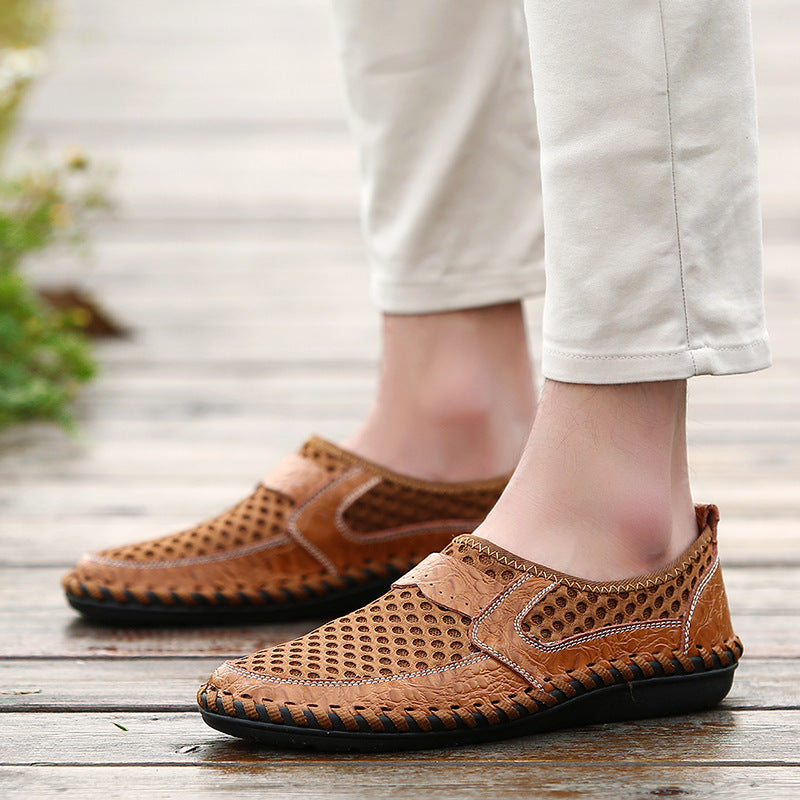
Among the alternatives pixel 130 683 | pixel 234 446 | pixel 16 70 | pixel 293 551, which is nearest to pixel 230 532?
pixel 293 551

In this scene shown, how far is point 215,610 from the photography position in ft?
3.20

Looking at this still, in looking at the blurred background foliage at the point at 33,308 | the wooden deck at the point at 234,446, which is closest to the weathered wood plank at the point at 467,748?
the wooden deck at the point at 234,446

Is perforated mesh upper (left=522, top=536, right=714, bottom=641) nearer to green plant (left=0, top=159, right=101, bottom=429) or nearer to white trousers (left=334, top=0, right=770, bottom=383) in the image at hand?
white trousers (left=334, top=0, right=770, bottom=383)

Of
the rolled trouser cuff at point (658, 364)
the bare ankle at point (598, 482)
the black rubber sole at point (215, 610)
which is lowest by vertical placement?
the black rubber sole at point (215, 610)

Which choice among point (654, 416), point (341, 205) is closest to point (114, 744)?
point (654, 416)

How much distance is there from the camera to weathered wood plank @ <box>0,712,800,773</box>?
0.73 meters

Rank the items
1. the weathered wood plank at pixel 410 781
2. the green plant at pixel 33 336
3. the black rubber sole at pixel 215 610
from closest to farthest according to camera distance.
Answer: the weathered wood plank at pixel 410 781
the black rubber sole at pixel 215 610
the green plant at pixel 33 336

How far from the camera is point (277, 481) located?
999 mm

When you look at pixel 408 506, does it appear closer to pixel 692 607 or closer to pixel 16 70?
pixel 692 607

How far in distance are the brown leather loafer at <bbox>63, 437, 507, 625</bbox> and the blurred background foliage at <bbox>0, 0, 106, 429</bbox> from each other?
69cm

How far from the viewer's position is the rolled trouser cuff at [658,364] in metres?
0.72

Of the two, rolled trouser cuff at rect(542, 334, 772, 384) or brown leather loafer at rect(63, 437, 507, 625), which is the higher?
rolled trouser cuff at rect(542, 334, 772, 384)

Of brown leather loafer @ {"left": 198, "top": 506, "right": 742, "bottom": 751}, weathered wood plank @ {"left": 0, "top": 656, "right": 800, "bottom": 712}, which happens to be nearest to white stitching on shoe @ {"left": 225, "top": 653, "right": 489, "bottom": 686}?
brown leather loafer @ {"left": 198, "top": 506, "right": 742, "bottom": 751}

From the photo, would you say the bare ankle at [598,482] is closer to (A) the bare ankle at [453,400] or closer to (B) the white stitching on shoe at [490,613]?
(B) the white stitching on shoe at [490,613]
